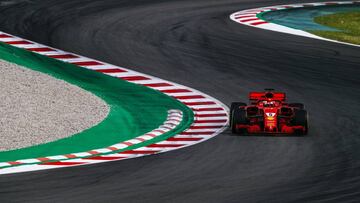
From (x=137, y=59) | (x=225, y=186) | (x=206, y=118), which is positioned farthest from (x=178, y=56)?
(x=225, y=186)

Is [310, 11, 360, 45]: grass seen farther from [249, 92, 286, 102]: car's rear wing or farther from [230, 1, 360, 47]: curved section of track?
[249, 92, 286, 102]: car's rear wing

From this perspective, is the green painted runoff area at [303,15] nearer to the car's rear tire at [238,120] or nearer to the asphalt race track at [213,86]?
the asphalt race track at [213,86]

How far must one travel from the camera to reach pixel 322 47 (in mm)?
41750

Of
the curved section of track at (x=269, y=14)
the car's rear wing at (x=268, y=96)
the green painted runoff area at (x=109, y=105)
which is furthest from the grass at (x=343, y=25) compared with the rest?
the car's rear wing at (x=268, y=96)

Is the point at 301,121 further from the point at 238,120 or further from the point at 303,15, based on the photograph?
the point at 303,15

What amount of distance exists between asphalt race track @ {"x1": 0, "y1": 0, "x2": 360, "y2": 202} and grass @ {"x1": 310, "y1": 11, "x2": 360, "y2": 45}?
150cm

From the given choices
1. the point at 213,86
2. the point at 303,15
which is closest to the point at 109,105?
the point at 213,86

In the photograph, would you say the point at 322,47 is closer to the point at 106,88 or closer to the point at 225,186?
the point at 106,88

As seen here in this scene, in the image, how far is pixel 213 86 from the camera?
118ft

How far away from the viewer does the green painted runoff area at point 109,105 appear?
27.9 meters

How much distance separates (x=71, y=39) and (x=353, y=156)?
17777mm

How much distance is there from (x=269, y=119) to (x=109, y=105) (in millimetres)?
6101

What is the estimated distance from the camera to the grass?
4392cm

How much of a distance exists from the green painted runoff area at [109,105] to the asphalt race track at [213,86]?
1.68 metres
